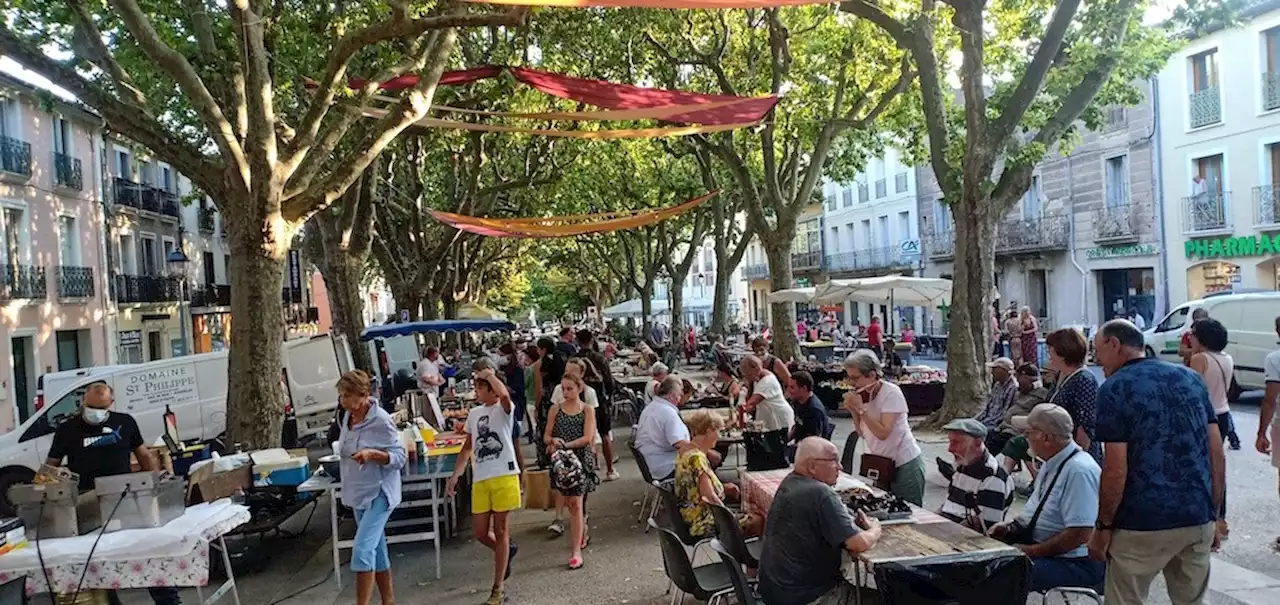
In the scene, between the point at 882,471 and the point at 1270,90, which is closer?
the point at 882,471

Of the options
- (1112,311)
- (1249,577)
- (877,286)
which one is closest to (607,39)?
(877,286)

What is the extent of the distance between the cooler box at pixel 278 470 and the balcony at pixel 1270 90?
2390cm

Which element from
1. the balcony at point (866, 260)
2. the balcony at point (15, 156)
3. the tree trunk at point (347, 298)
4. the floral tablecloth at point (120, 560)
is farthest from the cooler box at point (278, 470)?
the balcony at point (866, 260)

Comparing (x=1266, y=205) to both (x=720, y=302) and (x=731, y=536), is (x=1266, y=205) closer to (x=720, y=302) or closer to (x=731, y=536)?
Result: (x=720, y=302)

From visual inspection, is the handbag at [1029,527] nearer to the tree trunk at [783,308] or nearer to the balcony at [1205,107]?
the tree trunk at [783,308]

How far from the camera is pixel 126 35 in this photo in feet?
40.4

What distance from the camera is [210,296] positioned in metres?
35.9

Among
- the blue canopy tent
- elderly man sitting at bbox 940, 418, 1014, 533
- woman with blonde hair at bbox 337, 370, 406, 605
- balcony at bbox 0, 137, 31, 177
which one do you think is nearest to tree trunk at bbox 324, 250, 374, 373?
the blue canopy tent

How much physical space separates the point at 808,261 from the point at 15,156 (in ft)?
121

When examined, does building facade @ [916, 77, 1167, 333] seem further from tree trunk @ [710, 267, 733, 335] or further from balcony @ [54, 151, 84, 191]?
balcony @ [54, 151, 84, 191]

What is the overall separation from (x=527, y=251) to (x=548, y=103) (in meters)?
31.8

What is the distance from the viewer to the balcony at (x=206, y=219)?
118 ft

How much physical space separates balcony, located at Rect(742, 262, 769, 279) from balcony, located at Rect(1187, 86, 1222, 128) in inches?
1349

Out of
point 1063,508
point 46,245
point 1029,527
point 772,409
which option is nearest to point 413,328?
point 772,409
